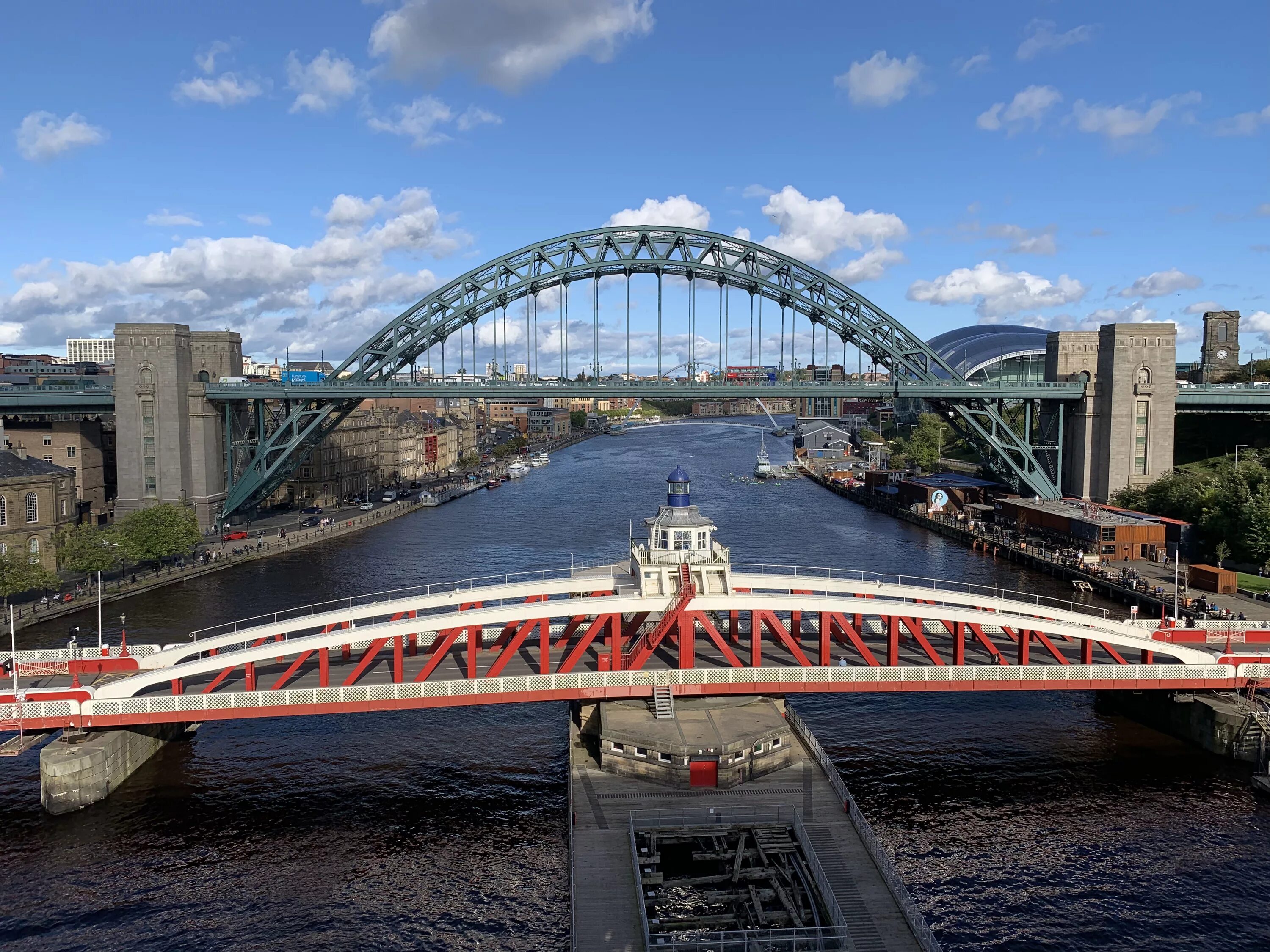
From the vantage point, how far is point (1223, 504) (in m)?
54.4

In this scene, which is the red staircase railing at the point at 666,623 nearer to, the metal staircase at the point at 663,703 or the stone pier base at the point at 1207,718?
the metal staircase at the point at 663,703

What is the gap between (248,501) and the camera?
71.9 m

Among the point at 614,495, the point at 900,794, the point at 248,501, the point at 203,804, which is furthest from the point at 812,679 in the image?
the point at 614,495

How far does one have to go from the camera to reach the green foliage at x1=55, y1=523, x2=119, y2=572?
1993 inches

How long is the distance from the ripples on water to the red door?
140 inches

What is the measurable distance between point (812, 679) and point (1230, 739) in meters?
12.0

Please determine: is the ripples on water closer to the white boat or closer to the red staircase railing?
the red staircase railing

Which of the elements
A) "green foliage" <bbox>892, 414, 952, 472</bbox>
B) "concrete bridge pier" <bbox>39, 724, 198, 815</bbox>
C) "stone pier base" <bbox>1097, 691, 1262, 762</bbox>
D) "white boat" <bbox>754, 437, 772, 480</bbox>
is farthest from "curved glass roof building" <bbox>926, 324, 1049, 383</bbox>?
"concrete bridge pier" <bbox>39, 724, 198, 815</bbox>

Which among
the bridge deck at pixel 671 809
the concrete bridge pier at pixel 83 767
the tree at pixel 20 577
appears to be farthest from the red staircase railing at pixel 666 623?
the tree at pixel 20 577

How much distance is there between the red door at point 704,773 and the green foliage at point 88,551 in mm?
38104

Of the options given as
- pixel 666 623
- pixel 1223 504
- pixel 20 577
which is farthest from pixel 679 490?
pixel 1223 504

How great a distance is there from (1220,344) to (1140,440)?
143ft

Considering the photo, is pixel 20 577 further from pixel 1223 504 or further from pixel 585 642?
pixel 1223 504

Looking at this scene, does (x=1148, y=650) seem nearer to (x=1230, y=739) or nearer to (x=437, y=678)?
(x=1230, y=739)
